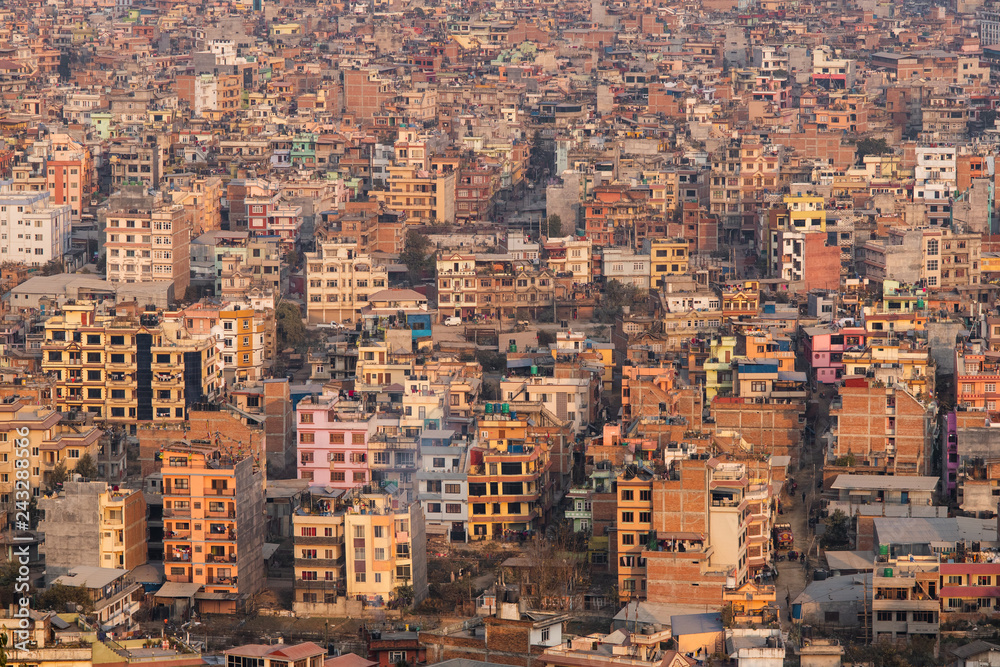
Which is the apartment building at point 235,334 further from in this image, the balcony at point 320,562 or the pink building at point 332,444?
the balcony at point 320,562

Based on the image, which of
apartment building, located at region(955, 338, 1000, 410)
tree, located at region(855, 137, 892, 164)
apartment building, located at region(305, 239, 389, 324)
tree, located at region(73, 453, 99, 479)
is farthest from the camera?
tree, located at region(855, 137, 892, 164)

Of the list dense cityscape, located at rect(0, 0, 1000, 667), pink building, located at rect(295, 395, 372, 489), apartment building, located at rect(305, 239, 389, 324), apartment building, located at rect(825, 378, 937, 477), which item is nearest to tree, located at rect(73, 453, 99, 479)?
dense cityscape, located at rect(0, 0, 1000, 667)

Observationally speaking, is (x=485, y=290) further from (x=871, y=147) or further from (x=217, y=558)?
(x=871, y=147)

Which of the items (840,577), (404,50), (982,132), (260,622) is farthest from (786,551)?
(404,50)

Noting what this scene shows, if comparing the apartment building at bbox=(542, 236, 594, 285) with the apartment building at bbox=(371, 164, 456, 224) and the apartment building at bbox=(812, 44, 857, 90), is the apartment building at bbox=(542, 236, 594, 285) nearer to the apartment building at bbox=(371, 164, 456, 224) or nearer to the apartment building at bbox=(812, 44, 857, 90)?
the apartment building at bbox=(371, 164, 456, 224)

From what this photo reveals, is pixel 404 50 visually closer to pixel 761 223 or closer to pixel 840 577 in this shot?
pixel 761 223

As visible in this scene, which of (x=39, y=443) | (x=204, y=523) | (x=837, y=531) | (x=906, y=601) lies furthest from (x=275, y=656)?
(x=39, y=443)

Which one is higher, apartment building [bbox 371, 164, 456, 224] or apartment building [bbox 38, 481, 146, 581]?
apartment building [bbox 371, 164, 456, 224]

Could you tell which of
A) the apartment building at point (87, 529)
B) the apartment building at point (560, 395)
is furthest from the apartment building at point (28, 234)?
the apartment building at point (87, 529)
